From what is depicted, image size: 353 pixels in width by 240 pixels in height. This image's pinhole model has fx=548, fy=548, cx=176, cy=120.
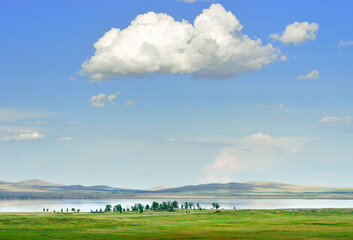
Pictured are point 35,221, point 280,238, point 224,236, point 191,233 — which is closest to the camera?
point 280,238

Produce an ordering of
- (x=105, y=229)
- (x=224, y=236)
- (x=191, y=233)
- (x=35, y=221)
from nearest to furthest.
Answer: (x=224, y=236) < (x=191, y=233) < (x=105, y=229) < (x=35, y=221)

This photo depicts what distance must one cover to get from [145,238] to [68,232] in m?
23.1

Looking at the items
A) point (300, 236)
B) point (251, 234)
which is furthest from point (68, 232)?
point (300, 236)

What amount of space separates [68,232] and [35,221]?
31025 mm

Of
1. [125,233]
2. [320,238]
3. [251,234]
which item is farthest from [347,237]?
[125,233]

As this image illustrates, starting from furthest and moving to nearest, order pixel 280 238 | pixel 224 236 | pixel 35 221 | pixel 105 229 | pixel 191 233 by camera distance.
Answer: pixel 35 221, pixel 105 229, pixel 191 233, pixel 224 236, pixel 280 238

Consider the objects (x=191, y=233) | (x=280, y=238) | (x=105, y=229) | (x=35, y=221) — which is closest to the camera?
(x=280, y=238)

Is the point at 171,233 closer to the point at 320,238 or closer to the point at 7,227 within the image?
the point at 320,238

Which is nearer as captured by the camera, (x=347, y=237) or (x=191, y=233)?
(x=347, y=237)

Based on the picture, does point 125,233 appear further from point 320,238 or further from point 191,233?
point 320,238

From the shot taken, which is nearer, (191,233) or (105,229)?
(191,233)

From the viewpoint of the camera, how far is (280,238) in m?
105

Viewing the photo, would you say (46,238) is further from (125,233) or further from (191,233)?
(191,233)

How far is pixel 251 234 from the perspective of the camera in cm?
11644
